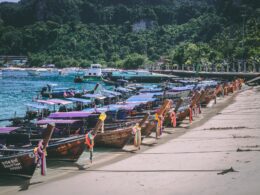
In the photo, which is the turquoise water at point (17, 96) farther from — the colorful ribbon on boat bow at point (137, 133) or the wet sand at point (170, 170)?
the wet sand at point (170, 170)

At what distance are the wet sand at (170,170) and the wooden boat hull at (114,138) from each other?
1.91ft

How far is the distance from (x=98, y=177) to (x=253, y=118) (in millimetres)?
19215

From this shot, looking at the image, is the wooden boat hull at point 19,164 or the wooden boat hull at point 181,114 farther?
the wooden boat hull at point 181,114

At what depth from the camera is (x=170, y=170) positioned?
15.7m

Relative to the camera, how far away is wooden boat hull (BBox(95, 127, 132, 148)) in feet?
69.3

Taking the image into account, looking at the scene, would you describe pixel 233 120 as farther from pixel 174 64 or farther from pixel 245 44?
pixel 174 64

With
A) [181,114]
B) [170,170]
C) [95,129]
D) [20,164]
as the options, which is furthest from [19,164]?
[181,114]

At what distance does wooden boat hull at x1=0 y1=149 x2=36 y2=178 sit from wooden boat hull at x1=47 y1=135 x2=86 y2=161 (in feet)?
6.96

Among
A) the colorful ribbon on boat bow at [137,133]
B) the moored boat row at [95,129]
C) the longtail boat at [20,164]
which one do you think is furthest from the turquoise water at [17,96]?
the longtail boat at [20,164]

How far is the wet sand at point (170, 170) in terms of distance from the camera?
1319cm

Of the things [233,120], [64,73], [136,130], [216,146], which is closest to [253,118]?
[233,120]

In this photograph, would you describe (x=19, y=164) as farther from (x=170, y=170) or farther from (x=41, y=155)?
(x=170, y=170)

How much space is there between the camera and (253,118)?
3122 centimetres

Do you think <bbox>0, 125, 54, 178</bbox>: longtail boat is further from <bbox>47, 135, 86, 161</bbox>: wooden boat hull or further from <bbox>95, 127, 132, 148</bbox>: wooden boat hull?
<bbox>95, 127, 132, 148</bbox>: wooden boat hull
